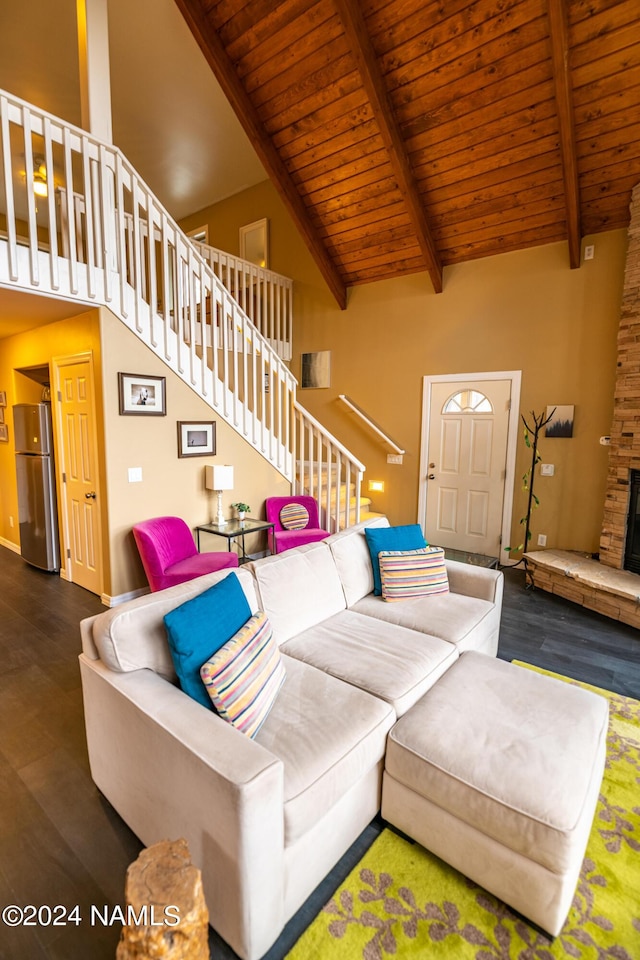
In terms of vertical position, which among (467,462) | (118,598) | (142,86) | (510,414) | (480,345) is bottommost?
(118,598)

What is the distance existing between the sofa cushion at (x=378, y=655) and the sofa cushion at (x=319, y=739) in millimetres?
96

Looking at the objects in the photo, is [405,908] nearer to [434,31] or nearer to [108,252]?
[108,252]

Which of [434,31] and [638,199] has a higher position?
[434,31]

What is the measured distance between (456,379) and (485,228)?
59.6 inches

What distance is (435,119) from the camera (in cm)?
384

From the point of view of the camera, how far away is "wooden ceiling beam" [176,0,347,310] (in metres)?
3.80

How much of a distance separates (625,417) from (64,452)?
5.01 metres

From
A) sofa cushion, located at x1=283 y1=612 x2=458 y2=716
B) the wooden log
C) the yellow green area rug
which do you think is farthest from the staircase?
the yellow green area rug

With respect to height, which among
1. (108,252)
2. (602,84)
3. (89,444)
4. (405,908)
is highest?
(602,84)

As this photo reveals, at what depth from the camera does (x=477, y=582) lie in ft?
9.14

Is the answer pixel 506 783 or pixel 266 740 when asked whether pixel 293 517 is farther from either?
pixel 506 783

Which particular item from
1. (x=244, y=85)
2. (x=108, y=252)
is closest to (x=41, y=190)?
(x=244, y=85)

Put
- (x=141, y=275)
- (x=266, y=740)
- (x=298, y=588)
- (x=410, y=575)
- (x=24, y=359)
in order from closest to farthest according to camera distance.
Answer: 1. (x=266, y=740)
2. (x=298, y=588)
3. (x=410, y=575)
4. (x=141, y=275)
5. (x=24, y=359)

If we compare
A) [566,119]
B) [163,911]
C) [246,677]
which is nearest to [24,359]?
[246,677]
